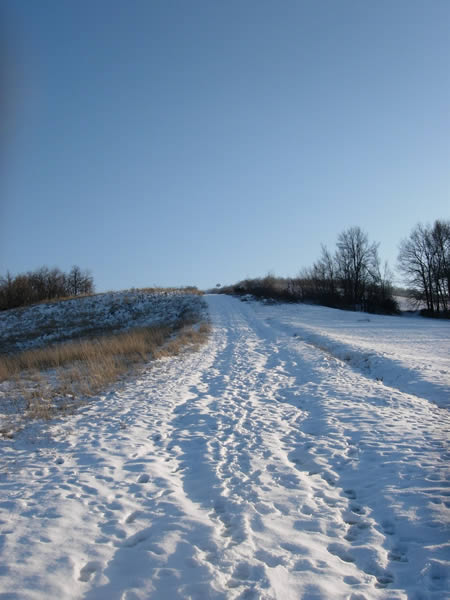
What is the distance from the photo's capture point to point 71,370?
10.5 m

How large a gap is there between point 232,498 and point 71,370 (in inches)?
323

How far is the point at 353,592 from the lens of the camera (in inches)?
104

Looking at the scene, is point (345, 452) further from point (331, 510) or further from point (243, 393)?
point (243, 393)

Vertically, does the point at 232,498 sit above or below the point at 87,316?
below

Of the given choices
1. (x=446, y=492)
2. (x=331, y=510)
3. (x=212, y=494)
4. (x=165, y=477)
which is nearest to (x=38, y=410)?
(x=165, y=477)

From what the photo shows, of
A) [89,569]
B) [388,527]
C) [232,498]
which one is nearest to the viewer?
[89,569]

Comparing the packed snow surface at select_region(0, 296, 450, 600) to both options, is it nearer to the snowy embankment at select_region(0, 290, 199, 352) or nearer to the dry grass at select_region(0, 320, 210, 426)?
the dry grass at select_region(0, 320, 210, 426)

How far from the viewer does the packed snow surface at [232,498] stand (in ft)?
8.96

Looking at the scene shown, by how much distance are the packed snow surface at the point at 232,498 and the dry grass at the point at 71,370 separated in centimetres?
87

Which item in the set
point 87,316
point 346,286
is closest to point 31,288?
point 87,316

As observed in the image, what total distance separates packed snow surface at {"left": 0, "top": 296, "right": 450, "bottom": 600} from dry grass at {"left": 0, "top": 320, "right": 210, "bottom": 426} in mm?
866

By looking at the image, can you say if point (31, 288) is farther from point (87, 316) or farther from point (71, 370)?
point (71, 370)

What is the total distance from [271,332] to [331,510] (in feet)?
54.7

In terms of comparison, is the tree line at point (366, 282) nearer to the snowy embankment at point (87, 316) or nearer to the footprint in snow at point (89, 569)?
the snowy embankment at point (87, 316)
